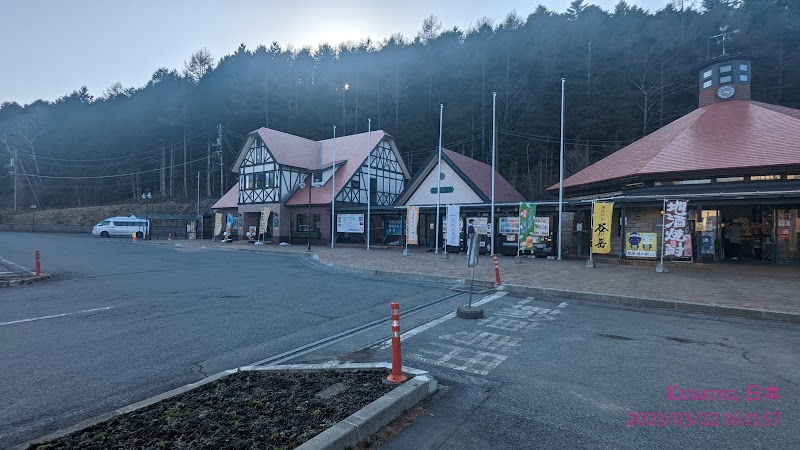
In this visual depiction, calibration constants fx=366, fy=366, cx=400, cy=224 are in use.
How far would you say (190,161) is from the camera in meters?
55.1

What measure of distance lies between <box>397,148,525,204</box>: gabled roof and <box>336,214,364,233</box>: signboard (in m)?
4.81

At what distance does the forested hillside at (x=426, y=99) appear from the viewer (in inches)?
1312

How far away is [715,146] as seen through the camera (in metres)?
16.6

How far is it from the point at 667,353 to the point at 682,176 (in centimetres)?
1414

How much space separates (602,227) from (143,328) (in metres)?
15.0

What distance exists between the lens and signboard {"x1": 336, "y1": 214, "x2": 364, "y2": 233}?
2550 centimetres

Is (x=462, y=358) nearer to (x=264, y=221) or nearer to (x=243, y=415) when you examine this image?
(x=243, y=415)

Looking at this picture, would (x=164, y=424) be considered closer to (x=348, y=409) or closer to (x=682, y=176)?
(x=348, y=409)

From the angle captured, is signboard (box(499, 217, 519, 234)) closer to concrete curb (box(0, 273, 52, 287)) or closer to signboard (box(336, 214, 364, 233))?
signboard (box(336, 214, 364, 233))

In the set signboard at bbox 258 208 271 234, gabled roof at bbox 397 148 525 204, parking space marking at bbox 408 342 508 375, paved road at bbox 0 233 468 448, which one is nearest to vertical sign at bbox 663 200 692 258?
paved road at bbox 0 233 468 448

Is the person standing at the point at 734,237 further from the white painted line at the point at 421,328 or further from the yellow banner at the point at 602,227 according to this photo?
the white painted line at the point at 421,328

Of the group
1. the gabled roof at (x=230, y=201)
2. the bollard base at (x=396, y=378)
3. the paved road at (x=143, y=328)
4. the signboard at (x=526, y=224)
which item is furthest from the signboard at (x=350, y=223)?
the bollard base at (x=396, y=378)

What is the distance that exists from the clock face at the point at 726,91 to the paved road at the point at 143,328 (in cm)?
2188

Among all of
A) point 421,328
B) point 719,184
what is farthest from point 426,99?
point 421,328
